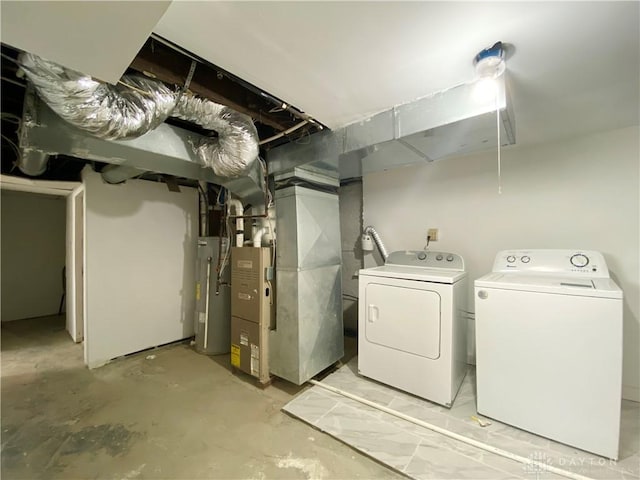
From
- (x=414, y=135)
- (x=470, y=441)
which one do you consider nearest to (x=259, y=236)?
(x=414, y=135)

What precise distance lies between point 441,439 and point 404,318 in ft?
2.53

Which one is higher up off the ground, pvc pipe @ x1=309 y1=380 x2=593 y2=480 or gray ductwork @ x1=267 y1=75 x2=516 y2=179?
gray ductwork @ x1=267 y1=75 x2=516 y2=179

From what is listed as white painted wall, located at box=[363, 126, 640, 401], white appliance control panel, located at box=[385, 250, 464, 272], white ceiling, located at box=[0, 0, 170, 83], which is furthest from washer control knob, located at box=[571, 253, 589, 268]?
white ceiling, located at box=[0, 0, 170, 83]

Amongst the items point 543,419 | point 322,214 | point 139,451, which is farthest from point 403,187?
point 139,451

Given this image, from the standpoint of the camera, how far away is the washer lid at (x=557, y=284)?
57.1 inches

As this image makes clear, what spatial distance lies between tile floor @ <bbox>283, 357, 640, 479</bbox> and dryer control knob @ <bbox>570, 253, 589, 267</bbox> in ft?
3.50

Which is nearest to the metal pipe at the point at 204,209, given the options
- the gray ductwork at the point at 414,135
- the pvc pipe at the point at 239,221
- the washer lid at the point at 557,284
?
the pvc pipe at the point at 239,221

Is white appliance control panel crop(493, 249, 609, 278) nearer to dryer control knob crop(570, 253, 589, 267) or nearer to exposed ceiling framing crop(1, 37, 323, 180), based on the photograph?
dryer control knob crop(570, 253, 589, 267)

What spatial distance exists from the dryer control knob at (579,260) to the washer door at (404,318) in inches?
40.9

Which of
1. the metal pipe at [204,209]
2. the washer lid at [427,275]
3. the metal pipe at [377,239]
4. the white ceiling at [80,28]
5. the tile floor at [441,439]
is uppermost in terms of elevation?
the white ceiling at [80,28]

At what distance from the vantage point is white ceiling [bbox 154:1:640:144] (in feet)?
3.22

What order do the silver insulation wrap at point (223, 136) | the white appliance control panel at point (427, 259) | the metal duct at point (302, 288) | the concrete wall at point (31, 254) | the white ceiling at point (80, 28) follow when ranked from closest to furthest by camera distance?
the white ceiling at point (80, 28), the silver insulation wrap at point (223, 136), the metal duct at point (302, 288), the white appliance control panel at point (427, 259), the concrete wall at point (31, 254)

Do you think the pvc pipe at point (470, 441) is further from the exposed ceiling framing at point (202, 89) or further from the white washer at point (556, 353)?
the exposed ceiling framing at point (202, 89)

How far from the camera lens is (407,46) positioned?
3.83 feet
